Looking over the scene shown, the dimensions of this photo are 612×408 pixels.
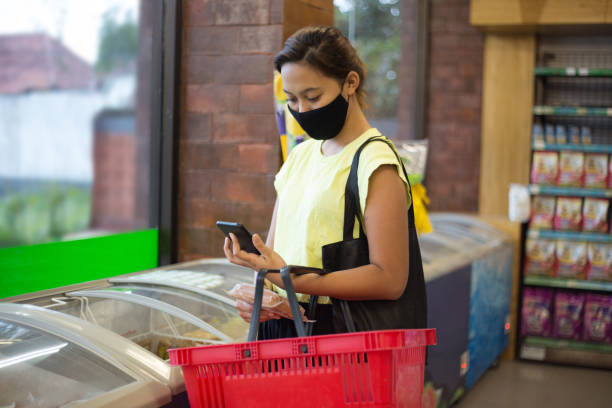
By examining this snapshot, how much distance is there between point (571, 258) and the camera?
15.6 ft

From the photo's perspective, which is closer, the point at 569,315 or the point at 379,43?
the point at 569,315

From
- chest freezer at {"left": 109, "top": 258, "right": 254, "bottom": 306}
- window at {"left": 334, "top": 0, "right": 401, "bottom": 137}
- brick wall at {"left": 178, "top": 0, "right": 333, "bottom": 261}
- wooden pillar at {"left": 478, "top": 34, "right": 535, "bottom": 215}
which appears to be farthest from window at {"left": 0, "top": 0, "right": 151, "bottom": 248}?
chest freezer at {"left": 109, "top": 258, "right": 254, "bottom": 306}

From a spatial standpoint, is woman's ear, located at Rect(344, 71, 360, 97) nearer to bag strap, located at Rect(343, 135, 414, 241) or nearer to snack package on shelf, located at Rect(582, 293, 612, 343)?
bag strap, located at Rect(343, 135, 414, 241)

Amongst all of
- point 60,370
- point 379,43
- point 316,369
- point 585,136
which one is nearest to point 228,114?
point 60,370

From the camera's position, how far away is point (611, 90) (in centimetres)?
504

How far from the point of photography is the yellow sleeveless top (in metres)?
1.44

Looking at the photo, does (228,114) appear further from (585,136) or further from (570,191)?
(585,136)

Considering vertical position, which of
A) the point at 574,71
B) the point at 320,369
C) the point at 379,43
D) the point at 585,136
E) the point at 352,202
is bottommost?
the point at 320,369

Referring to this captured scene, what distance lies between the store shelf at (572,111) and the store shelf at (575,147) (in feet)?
0.73

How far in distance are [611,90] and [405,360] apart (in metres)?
4.45

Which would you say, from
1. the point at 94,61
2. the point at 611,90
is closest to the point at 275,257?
the point at 611,90

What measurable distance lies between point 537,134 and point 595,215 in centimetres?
70

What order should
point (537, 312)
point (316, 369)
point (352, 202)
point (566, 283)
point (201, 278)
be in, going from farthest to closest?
1. point (537, 312)
2. point (566, 283)
3. point (201, 278)
4. point (352, 202)
5. point (316, 369)

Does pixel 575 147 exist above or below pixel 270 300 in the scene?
above
